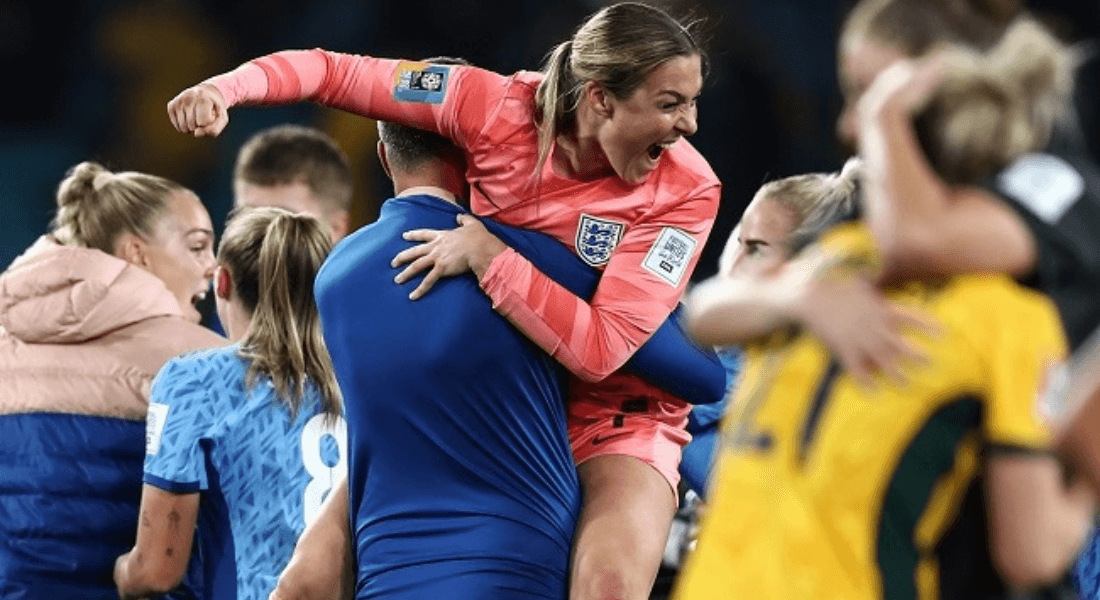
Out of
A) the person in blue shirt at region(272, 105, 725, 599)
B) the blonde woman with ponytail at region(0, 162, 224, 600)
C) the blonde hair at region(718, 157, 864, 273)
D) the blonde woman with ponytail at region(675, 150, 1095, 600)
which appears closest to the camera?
the blonde woman with ponytail at region(675, 150, 1095, 600)

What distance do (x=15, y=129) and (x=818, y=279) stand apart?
659 centimetres

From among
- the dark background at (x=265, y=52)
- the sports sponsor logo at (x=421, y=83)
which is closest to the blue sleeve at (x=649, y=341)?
the sports sponsor logo at (x=421, y=83)

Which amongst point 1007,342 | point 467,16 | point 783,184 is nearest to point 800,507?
point 1007,342

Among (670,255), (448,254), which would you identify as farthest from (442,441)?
(670,255)

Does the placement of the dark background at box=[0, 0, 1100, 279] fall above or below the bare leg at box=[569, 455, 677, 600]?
below

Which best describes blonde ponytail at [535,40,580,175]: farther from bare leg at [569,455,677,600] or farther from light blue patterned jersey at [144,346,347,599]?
light blue patterned jersey at [144,346,347,599]

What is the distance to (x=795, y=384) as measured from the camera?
217 cm

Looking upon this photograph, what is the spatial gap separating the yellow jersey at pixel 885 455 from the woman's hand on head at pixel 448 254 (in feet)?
3.39

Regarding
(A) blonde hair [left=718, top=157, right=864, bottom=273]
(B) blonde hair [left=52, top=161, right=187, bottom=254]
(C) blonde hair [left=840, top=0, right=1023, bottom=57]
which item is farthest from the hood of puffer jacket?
(C) blonde hair [left=840, top=0, right=1023, bottom=57]

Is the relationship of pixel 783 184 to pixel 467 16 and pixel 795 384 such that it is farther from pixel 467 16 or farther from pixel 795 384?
pixel 467 16

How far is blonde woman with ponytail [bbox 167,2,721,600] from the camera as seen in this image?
3.21m

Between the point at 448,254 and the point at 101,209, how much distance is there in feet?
5.01

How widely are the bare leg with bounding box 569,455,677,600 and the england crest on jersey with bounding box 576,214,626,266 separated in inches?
15.2

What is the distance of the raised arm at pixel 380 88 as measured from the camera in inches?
133
